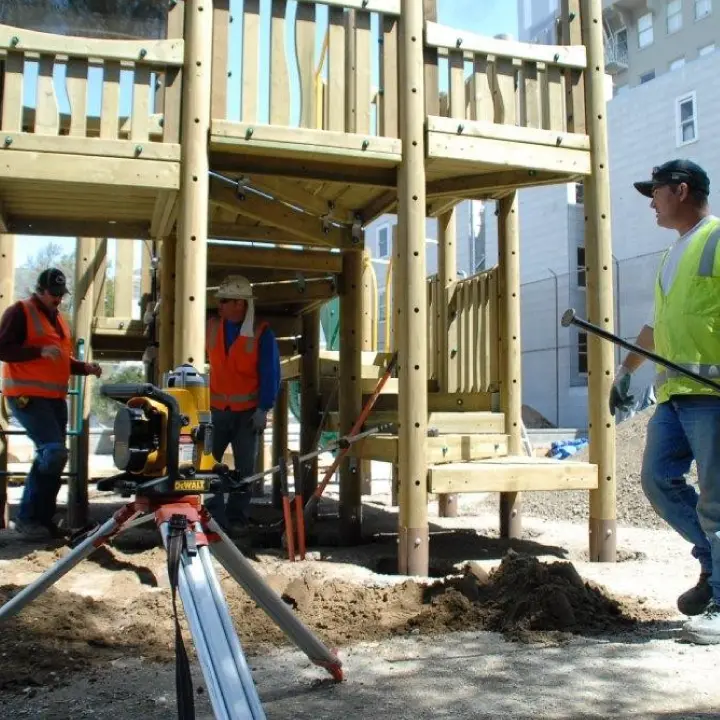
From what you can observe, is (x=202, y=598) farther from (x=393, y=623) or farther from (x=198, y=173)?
(x=198, y=173)

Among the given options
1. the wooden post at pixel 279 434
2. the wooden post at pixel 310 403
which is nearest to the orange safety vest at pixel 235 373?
the wooden post at pixel 310 403

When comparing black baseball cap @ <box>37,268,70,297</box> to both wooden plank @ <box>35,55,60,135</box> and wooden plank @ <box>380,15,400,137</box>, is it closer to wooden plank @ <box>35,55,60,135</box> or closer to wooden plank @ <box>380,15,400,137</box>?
wooden plank @ <box>35,55,60,135</box>

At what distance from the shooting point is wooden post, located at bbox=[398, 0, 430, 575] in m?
5.43

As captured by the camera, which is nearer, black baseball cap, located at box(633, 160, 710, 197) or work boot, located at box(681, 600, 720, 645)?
work boot, located at box(681, 600, 720, 645)

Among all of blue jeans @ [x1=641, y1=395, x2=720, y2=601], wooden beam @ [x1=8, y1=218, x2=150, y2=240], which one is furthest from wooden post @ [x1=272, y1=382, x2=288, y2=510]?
blue jeans @ [x1=641, y1=395, x2=720, y2=601]

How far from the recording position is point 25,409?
21.9 feet

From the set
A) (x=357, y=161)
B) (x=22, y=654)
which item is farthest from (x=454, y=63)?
(x=22, y=654)

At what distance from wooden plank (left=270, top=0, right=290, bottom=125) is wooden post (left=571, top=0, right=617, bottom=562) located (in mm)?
2229

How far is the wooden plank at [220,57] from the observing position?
17.7 ft

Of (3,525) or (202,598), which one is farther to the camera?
(3,525)

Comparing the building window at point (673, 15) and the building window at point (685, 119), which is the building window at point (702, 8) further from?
the building window at point (685, 119)

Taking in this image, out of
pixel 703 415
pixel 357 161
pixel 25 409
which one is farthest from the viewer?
pixel 25 409

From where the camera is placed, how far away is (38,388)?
6664mm

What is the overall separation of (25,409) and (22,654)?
Answer: 3604 mm
